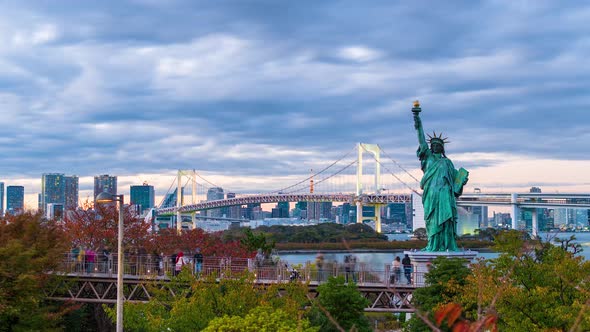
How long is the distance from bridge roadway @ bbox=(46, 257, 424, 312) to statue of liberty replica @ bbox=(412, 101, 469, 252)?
3.04m

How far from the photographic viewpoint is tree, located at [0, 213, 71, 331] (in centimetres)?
2294

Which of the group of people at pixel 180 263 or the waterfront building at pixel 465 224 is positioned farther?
the waterfront building at pixel 465 224

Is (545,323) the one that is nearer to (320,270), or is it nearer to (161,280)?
(320,270)

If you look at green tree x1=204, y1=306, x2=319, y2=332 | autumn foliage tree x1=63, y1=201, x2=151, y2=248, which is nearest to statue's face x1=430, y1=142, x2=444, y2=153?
green tree x1=204, y1=306, x2=319, y2=332

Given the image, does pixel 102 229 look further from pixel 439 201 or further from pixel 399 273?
pixel 439 201

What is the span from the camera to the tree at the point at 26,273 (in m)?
22.9

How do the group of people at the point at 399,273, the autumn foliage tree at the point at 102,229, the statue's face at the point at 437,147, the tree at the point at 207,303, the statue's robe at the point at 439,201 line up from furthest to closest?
the autumn foliage tree at the point at 102,229
the statue's face at the point at 437,147
the statue's robe at the point at 439,201
the group of people at the point at 399,273
the tree at the point at 207,303

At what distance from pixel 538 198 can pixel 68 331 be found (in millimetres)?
71180

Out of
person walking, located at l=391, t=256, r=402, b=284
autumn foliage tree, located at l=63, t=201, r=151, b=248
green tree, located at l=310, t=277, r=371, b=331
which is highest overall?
autumn foliage tree, located at l=63, t=201, r=151, b=248

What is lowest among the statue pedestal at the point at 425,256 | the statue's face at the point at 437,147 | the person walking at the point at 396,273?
the person walking at the point at 396,273

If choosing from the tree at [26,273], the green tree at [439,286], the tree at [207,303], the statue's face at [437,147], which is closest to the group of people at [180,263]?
the tree at [207,303]

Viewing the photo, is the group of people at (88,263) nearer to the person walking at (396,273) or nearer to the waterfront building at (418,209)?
the person walking at (396,273)

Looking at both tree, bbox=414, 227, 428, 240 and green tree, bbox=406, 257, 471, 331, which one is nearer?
green tree, bbox=406, 257, 471, 331

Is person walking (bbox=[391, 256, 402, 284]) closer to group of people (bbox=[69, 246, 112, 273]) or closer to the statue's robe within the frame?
the statue's robe
